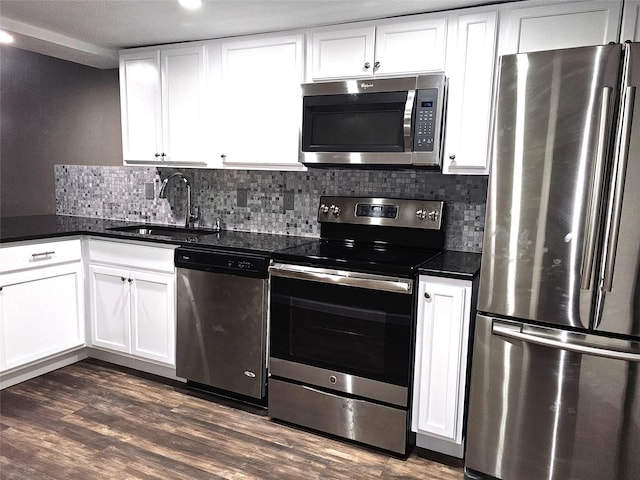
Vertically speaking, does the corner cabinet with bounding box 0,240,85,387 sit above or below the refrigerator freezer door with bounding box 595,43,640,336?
→ below

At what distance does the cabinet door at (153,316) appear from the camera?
2926 millimetres

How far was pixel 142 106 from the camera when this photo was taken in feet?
10.8

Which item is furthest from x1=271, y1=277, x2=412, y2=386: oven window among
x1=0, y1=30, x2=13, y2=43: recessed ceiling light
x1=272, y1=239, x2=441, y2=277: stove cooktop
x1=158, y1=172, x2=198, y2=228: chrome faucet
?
x1=0, y1=30, x2=13, y2=43: recessed ceiling light

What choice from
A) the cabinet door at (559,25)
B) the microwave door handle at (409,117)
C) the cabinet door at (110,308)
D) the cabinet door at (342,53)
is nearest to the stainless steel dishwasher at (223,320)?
the cabinet door at (110,308)

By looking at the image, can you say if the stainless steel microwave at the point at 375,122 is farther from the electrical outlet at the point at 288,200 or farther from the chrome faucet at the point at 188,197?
the chrome faucet at the point at 188,197

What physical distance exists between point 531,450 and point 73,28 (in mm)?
3454

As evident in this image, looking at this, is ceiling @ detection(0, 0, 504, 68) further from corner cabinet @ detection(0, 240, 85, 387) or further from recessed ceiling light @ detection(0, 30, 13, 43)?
corner cabinet @ detection(0, 240, 85, 387)

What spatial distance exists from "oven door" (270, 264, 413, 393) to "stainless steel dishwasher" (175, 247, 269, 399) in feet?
0.40

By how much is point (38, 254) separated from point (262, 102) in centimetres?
168

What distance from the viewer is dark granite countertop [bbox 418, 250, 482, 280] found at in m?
2.11

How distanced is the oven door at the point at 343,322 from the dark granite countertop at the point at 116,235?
296 millimetres

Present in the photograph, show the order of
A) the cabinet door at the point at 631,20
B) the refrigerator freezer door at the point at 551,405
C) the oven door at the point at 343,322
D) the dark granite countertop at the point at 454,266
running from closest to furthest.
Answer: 1. the refrigerator freezer door at the point at 551,405
2. the cabinet door at the point at 631,20
3. the dark granite countertop at the point at 454,266
4. the oven door at the point at 343,322

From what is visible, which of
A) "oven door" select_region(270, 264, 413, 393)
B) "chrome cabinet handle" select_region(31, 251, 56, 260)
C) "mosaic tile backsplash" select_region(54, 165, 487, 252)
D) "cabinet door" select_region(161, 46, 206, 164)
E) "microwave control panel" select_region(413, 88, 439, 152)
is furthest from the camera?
"cabinet door" select_region(161, 46, 206, 164)

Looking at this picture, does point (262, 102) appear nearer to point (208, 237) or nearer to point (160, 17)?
point (160, 17)
